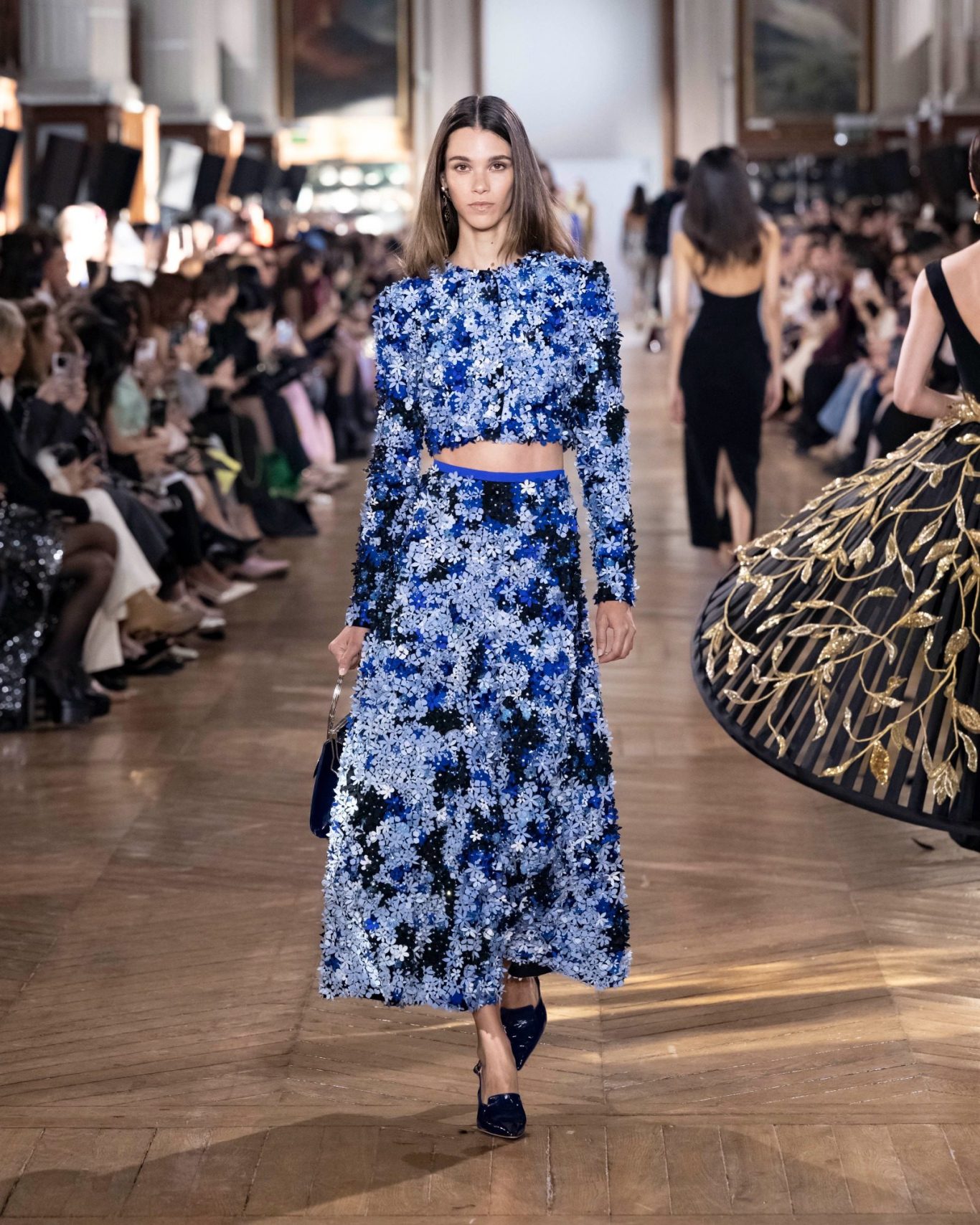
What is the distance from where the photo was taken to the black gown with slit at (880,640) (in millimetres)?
3033

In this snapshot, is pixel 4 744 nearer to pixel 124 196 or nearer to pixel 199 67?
pixel 124 196

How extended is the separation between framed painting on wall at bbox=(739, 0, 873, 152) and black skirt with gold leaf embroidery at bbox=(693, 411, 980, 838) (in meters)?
22.7

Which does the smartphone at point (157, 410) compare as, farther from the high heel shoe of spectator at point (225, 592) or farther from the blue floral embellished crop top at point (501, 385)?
the blue floral embellished crop top at point (501, 385)

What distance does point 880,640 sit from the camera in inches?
124

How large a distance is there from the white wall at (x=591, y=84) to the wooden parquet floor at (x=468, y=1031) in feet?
72.2

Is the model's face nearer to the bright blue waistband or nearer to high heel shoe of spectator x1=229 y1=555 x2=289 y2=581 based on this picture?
the bright blue waistband

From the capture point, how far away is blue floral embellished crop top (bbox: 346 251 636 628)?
284cm

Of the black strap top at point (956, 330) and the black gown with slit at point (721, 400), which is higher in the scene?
the black strap top at point (956, 330)

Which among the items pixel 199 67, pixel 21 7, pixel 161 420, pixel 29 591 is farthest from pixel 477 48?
pixel 29 591

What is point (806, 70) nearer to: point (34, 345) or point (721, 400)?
point (721, 400)

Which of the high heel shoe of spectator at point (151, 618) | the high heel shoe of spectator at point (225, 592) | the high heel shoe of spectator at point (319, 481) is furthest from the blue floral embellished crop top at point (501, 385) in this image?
the high heel shoe of spectator at point (319, 481)

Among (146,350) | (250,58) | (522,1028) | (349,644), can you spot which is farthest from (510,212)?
(250,58)

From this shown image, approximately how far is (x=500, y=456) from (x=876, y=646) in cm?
72

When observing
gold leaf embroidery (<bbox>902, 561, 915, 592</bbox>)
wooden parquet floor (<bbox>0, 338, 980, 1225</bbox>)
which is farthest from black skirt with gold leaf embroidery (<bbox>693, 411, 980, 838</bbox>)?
wooden parquet floor (<bbox>0, 338, 980, 1225</bbox>)
